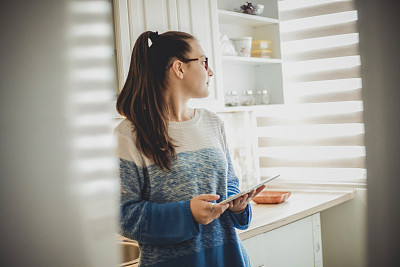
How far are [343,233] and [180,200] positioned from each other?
1.75 metres

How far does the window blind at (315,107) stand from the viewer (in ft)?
8.55

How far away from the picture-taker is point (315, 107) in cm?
274

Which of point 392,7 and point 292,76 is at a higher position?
point 292,76

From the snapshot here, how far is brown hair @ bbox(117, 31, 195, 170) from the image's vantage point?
114 centimetres

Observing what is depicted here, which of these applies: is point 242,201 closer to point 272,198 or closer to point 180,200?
point 180,200

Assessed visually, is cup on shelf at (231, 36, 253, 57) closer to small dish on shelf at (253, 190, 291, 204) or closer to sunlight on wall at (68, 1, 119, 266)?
small dish on shelf at (253, 190, 291, 204)

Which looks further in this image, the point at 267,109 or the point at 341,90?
the point at 267,109

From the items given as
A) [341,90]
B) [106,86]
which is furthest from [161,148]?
[341,90]

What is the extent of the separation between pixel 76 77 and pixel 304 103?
2.70 metres

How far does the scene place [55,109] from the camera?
176mm

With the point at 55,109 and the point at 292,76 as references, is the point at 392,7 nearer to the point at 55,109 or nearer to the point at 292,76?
the point at 55,109

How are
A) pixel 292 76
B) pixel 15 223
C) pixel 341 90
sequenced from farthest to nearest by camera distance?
1. pixel 292 76
2. pixel 341 90
3. pixel 15 223

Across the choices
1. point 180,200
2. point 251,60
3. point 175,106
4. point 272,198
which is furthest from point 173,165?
point 251,60

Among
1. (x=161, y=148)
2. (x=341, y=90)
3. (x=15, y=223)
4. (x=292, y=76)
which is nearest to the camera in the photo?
(x=15, y=223)
